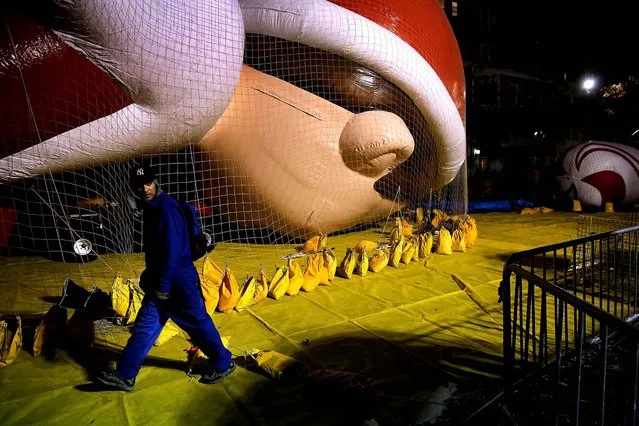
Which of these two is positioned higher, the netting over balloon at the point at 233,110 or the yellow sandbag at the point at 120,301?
the netting over balloon at the point at 233,110

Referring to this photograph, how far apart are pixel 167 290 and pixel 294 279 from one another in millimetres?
2372

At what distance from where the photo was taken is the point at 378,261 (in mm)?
6098

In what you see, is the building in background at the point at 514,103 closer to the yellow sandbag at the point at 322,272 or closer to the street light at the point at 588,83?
the street light at the point at 588,83

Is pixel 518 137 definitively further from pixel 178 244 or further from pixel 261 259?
pixel 178 244

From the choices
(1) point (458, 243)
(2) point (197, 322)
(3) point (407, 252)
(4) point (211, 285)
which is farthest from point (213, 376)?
(1) point (458, 243)

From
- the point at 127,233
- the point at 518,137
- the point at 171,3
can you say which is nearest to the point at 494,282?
the point at 171,3

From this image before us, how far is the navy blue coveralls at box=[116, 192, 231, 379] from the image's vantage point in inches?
111

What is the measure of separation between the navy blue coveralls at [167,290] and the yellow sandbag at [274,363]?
28 centimetres

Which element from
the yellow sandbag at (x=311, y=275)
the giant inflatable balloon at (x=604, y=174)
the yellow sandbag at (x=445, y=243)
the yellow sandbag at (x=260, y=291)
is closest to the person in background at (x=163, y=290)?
the yellow sandbag at (x=260, y=291)

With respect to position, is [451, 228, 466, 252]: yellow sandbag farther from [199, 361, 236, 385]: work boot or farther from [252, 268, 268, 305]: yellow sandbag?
[199, 361, 236, 385]: work boot

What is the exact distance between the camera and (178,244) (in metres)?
2.86

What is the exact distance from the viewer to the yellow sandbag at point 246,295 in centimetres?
455

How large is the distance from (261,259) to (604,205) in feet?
41.6

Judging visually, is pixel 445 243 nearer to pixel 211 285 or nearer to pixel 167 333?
pixel 211 285
